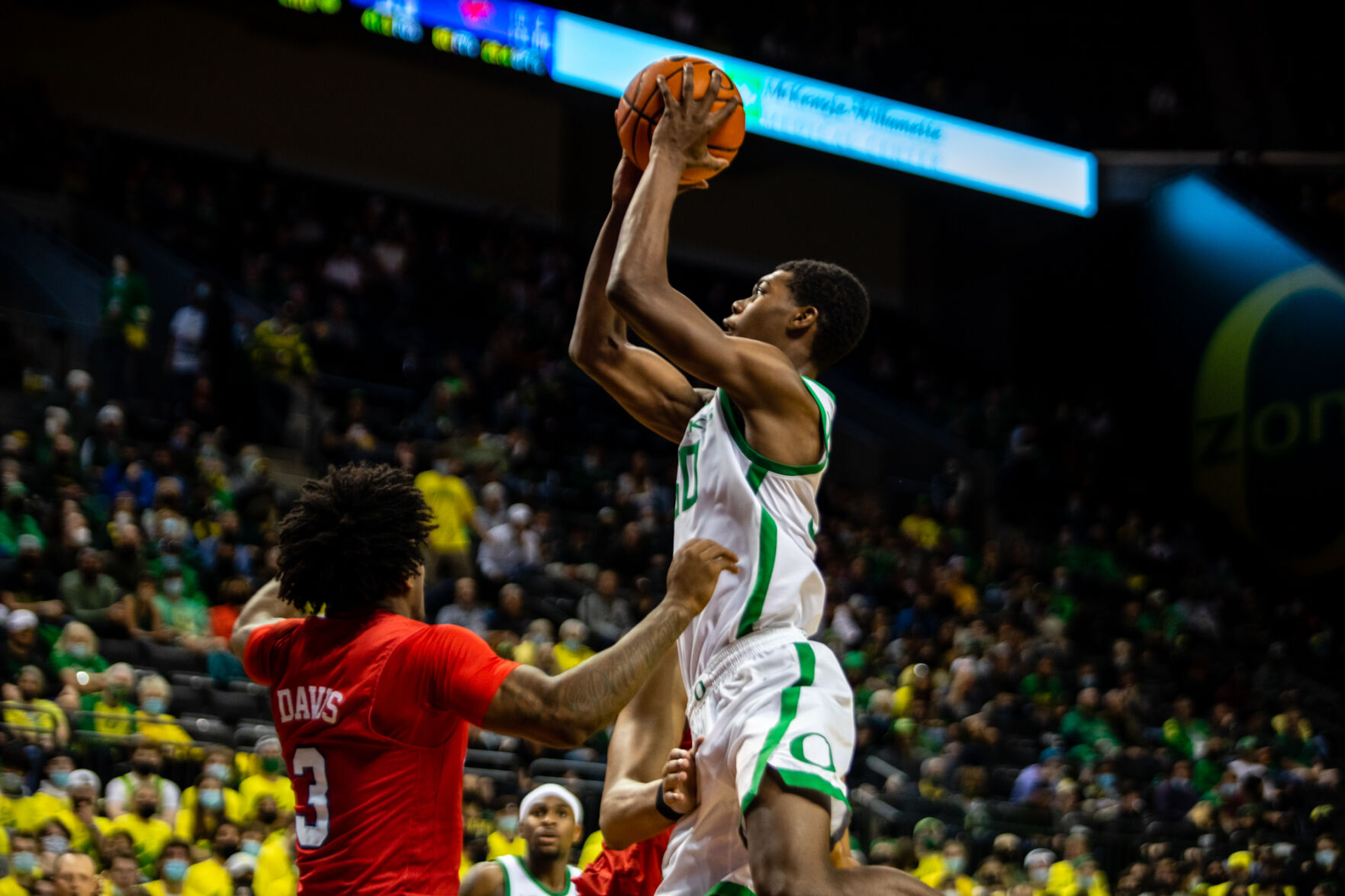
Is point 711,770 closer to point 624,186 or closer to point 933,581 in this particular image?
point 624,186

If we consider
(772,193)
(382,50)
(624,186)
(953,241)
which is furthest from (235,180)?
(624,186)

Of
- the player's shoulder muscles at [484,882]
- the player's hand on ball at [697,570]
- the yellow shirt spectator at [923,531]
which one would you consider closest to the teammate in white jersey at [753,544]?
the player's hand on ball at [697,570]

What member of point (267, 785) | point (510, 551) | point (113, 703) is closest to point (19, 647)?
point (113, 703)

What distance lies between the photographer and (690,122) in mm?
3889

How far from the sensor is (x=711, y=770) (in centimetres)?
365

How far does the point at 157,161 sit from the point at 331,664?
16.2m

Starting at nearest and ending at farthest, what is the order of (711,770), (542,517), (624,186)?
(711,770) < (624,186) < (542,517)

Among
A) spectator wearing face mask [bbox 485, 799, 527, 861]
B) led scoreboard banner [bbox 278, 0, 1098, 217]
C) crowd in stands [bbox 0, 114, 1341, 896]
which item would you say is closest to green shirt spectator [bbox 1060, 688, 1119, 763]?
crowd in stands [bbox 0, 114, 1341, 896]

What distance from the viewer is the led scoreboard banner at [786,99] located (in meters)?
16.5

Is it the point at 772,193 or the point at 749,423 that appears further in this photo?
the point at 772,193

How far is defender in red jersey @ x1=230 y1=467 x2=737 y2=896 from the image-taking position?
3.03 metres

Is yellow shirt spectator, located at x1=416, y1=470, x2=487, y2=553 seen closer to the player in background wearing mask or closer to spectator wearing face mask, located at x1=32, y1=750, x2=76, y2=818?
spectator wearing face mask, located at x1=32, y1=750, x2=76, y2=818

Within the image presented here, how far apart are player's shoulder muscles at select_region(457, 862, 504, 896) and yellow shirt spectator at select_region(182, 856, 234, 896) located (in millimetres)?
2102

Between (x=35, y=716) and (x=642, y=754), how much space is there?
529 cm
